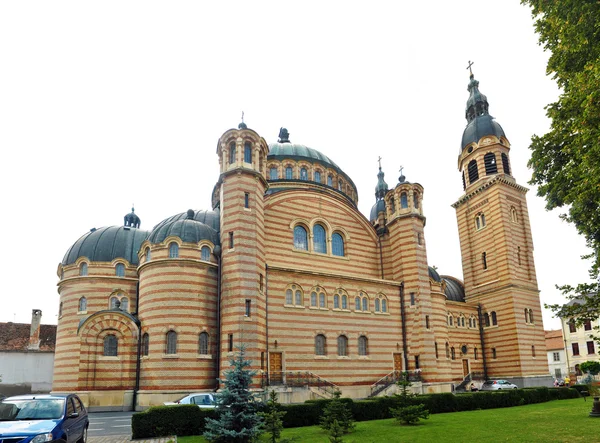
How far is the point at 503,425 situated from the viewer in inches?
722

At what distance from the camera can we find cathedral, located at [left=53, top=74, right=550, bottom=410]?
92.4ft

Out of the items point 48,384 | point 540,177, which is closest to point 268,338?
point 540,177

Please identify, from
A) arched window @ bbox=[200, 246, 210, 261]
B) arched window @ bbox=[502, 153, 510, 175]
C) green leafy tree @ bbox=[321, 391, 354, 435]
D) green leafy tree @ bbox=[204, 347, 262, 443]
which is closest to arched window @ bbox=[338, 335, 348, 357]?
arched window @ bbox=[200, 246, 210, 261]

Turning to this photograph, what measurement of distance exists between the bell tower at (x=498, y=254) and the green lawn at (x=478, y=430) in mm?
22312

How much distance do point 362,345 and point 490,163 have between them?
24.5m

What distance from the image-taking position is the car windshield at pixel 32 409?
11.5m

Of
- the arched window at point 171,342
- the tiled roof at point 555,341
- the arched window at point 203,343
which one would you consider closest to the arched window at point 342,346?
the arched window at point 203,343

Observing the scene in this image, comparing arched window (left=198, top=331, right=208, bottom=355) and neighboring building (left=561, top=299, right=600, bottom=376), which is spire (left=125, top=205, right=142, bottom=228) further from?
neighboring building (left=561, top=299, right=600, bottom=376)

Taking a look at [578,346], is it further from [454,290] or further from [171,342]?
[171,342]

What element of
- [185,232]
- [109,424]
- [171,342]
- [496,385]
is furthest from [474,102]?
[109,424]

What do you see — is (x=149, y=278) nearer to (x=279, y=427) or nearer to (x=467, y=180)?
(x=279, y=427)

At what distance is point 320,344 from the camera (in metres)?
32.1

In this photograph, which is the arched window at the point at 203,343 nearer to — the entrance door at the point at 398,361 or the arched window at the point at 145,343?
the arched window at the point at 145,343

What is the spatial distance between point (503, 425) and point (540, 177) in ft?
31.5
